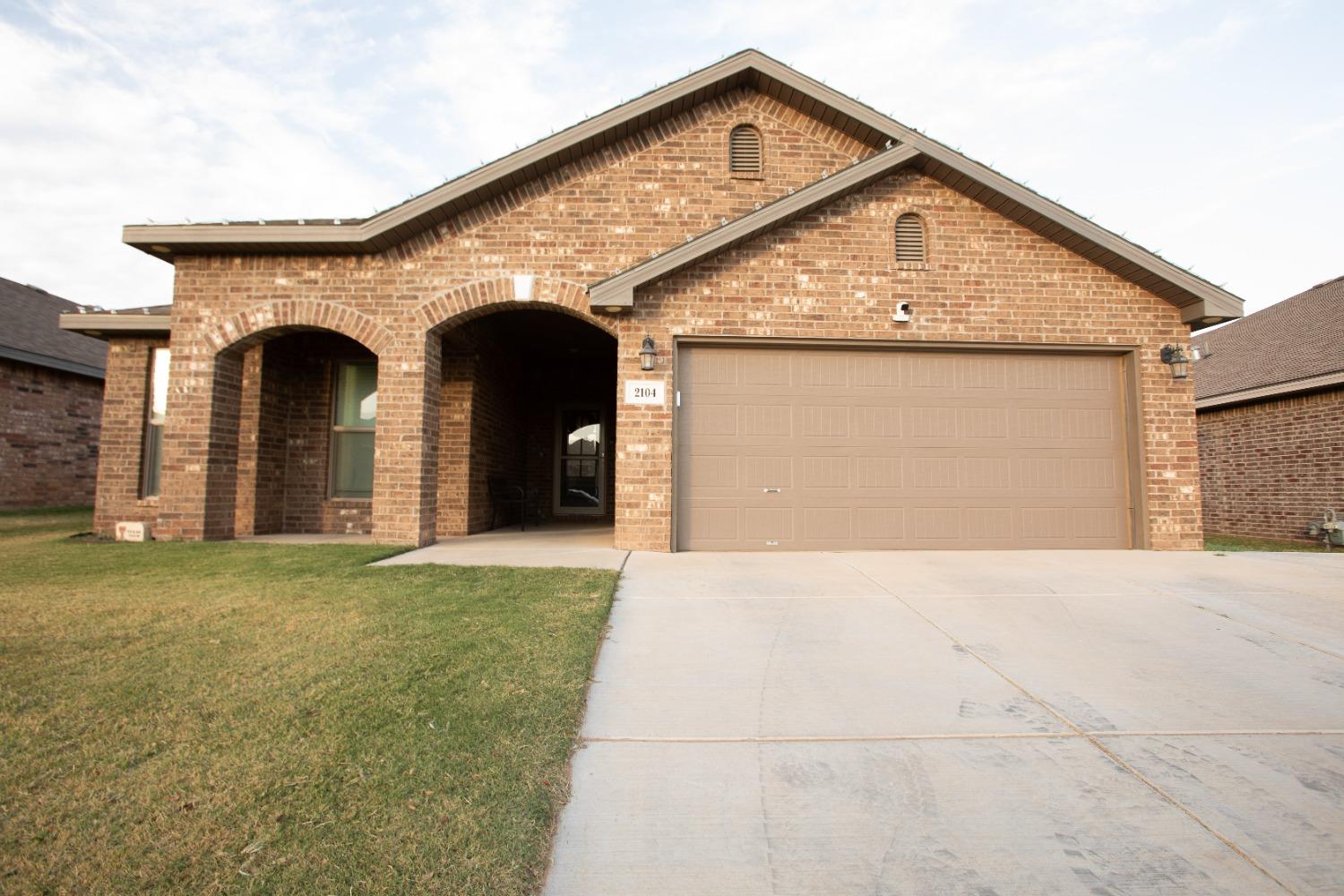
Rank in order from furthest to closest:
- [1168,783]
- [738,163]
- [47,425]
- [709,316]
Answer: [47,425] → [738,163] → [709,316] → [1168,783]

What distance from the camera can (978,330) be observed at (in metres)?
8.42

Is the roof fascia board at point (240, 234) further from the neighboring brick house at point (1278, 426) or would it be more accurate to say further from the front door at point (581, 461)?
the neighboring brick house at point (1278, 426)

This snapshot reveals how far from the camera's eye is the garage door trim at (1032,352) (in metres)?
8.17

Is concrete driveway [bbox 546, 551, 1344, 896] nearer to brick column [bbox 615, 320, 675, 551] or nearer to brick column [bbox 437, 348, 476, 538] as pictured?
brick column [bbox 615, 320, 675, 551]

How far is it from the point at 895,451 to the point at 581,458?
7.25 m

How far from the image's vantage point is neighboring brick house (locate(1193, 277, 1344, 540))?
12344mm

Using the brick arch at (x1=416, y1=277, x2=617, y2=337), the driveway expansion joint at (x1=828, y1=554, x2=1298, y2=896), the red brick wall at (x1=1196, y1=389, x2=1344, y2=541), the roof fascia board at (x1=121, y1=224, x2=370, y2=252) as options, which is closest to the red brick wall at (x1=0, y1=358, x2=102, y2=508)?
the roof fascia board at (x1=121, y1=224, x2=370, y2=252)

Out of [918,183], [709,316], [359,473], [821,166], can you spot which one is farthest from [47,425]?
[918,183]

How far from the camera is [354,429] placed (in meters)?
10.4

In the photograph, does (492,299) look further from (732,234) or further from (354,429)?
(354,429)

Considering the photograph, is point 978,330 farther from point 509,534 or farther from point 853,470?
point 509,534

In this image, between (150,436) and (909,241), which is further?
(150,436)

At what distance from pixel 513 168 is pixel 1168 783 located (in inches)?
333

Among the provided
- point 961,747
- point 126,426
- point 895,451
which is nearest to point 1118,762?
point 961,747
